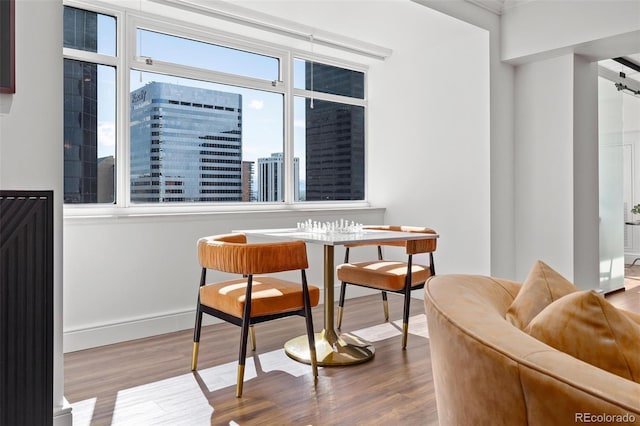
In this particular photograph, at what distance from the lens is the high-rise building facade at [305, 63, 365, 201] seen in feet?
15.8

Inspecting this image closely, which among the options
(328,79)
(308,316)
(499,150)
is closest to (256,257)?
(308,316)

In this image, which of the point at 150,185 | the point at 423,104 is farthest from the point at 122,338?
the point at 423,104

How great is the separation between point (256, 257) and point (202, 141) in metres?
2.01

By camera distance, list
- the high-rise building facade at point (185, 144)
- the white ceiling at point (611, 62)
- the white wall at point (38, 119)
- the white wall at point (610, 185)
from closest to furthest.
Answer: the white wall at point (38, 119) < the high-rise building facade at point (185, 144) < the white ceiling at point (611, 62) < the white wall at point (610, 185)

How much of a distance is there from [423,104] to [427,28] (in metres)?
0.76

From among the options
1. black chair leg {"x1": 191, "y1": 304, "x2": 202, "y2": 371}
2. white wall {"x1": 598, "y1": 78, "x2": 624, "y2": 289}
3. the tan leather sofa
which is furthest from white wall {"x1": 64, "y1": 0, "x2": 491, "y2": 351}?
the tan leather sofa

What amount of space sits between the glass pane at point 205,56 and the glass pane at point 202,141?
0.15m

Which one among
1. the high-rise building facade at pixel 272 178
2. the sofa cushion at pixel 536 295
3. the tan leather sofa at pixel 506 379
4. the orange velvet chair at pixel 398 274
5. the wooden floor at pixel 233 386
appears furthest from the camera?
the high-rise building facade at pixel 272 178

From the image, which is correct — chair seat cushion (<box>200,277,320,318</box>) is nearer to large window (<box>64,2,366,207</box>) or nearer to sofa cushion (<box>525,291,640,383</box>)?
large window (<box>64,2,366,207</box>)

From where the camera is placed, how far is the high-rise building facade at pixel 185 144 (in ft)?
11.9

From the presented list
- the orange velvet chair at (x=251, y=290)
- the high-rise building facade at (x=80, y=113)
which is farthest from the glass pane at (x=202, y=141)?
the orange velvet chair at (x=251, y=290)

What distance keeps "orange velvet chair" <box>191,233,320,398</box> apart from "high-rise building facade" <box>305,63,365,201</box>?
91.4 inches

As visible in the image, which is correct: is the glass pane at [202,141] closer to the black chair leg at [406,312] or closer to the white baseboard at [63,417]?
the black chair leg at [406,312]

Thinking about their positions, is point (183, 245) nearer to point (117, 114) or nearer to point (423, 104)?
point (117, 114)
